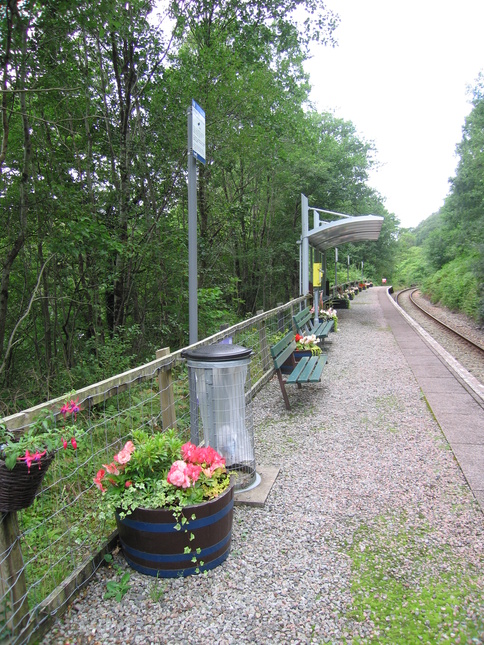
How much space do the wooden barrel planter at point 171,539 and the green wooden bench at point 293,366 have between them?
10.2 feet

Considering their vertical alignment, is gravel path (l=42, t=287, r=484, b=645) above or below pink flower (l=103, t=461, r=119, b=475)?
below

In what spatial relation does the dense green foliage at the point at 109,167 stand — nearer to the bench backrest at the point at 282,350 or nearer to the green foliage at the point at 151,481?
the bench backrest at the point at 282,350

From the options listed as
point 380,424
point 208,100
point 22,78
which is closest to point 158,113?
point 208,100

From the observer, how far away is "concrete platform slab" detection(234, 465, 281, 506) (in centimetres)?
357

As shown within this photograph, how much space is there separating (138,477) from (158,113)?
8809 mm

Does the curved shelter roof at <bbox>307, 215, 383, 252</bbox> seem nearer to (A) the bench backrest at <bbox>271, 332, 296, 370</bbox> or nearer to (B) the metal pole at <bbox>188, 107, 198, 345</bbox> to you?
(A) the bench backrest at <bbox>271, 332, 296, 370</bbox>

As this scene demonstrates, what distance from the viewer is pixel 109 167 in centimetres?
988

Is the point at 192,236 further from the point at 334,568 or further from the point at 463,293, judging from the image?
the point at 463,293

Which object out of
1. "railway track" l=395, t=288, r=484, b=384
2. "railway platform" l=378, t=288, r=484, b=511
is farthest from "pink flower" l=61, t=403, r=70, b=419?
"railway track" l=395, t=288, r=484, b=384

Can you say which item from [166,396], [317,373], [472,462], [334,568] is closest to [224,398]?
[166,396]

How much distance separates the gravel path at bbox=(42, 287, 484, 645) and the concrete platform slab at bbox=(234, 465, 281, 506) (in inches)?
2.2

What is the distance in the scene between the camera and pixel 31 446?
6.24 feet

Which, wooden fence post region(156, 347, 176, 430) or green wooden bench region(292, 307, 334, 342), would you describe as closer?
wooden fence post region(156, 347, 176, 430)

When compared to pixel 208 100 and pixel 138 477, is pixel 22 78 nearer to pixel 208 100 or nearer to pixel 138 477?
pixel 208 100
